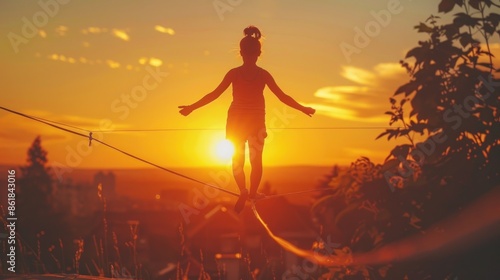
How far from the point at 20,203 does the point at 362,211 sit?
355 feet

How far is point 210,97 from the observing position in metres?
10.0

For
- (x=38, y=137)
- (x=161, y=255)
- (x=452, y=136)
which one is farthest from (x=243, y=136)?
(x=38, y=137)

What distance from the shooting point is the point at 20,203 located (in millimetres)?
110562

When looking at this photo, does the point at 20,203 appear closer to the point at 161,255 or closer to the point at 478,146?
the point at 161,255
